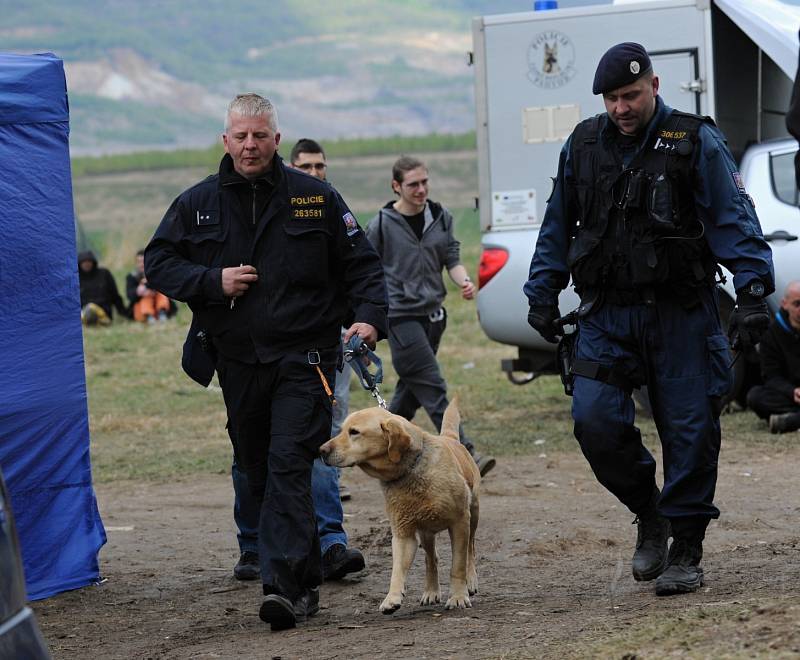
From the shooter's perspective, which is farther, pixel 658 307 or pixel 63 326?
pixel 63 326

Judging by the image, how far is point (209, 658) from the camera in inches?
204

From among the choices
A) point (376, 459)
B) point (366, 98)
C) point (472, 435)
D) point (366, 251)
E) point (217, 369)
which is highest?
point (366, 98)

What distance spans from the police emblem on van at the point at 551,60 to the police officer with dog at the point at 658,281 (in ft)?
16.9

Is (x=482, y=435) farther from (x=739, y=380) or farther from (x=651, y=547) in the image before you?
(x=651, y=547)

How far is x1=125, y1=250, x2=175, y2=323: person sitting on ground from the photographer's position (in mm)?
20938

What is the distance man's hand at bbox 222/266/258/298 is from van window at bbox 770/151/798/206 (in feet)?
19.4

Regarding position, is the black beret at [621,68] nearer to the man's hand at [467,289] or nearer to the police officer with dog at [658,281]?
the police officer with dog at [658,281]

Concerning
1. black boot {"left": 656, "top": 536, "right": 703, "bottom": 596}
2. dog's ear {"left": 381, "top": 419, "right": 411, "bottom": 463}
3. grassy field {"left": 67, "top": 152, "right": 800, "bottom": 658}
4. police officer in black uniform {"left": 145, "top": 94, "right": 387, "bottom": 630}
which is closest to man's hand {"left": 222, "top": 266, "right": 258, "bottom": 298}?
police officer in black uniform {"left": 145, "top": 94, "right": 387, "bottom": 630}

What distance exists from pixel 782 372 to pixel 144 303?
12466 millimetres

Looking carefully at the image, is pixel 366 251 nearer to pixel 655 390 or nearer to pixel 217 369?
pixel 217 369

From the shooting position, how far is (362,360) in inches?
230

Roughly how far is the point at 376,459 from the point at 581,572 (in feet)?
4.45

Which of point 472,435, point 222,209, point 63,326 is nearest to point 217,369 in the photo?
point 222,209

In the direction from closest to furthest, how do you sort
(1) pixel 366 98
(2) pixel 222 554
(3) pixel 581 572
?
1. (3) pixel 581 572
2. (2) pixel 222 554
3. (1) pixel 366 98
